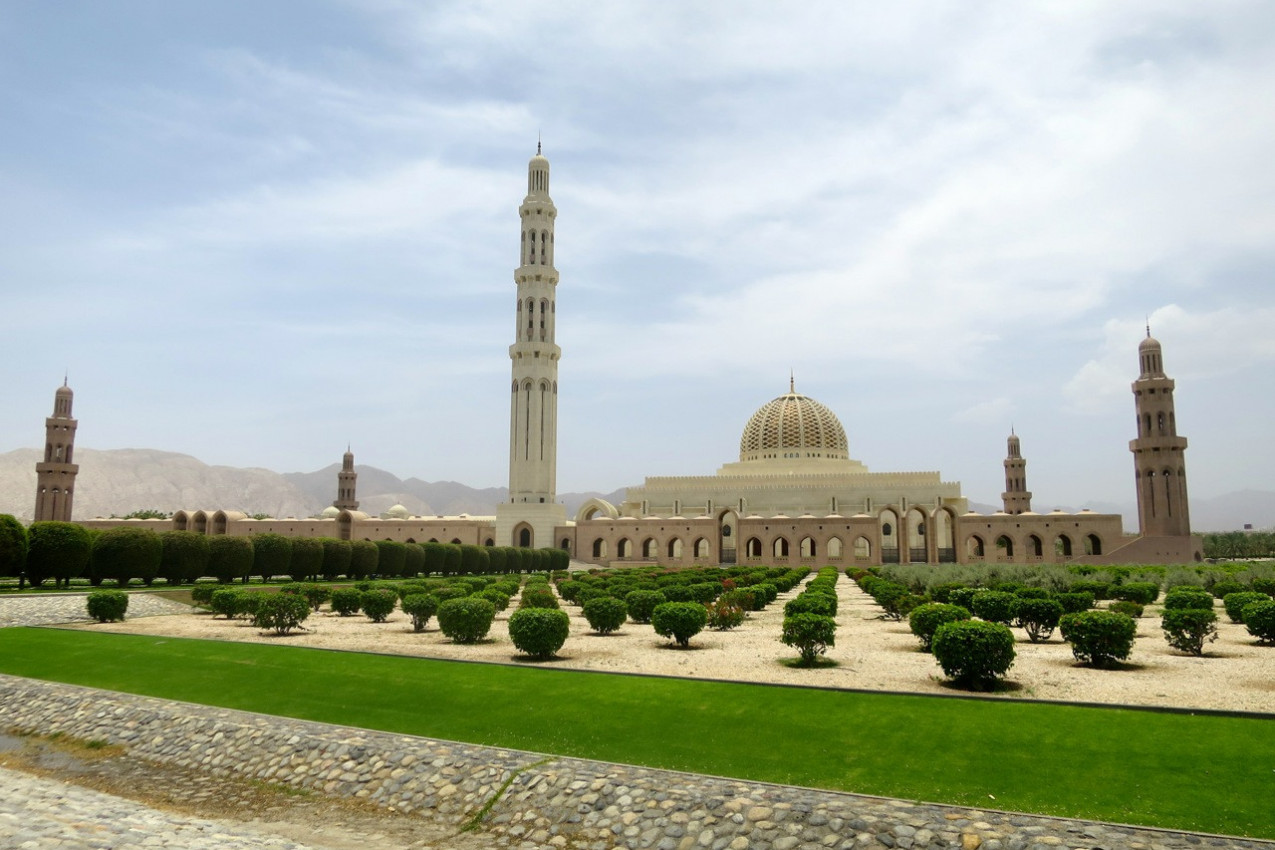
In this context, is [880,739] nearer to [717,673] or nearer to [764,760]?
[764,760]

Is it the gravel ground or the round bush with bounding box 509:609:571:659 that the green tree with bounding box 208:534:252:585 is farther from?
the round bush with bounding box 509:609:571:659

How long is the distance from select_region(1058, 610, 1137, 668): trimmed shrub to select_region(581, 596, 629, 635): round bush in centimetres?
724

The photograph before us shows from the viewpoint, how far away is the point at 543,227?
50.3 metres

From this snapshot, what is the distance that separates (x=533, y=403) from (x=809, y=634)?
126 feet

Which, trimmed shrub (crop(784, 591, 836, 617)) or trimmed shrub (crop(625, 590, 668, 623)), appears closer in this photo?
trimmed shrub (crop(784, 591, 836, 617))

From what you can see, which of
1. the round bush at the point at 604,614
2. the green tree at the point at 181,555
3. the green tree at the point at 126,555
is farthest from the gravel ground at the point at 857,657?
the green tree at the point at 181,555

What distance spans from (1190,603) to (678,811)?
45.7ft

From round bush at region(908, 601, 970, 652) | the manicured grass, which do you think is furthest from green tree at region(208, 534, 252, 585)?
round bush at region(908, 601, 970, 652)

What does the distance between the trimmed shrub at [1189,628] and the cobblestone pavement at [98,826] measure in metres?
11.5

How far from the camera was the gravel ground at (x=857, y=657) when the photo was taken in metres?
9.48

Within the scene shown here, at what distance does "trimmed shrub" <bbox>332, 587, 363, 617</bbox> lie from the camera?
18938 millimetres

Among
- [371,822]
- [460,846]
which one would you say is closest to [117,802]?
[371,822]

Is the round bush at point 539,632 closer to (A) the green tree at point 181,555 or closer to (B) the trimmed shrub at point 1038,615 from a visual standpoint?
(B) the trimmed shrub at point 1038,615

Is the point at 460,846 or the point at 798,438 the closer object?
the point at 460,846
